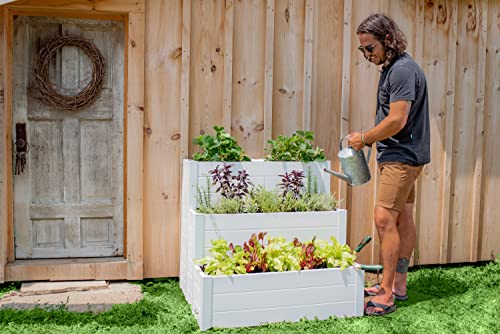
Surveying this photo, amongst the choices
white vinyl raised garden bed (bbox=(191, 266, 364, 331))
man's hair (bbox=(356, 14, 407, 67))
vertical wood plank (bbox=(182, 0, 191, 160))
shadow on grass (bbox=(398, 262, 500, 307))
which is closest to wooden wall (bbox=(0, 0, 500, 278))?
vertical wood plank (bbox=(182, 0, 191, 160))

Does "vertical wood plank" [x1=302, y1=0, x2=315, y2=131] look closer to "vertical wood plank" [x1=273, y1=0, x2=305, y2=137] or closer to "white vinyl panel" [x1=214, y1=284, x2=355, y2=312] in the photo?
"vertical wood plank" [x1=273, y1=0, x2=305, y2=137]

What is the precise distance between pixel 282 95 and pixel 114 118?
1.40 meters

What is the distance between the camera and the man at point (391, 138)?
12.6 feet

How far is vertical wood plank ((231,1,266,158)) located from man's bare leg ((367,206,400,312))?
1250 mm

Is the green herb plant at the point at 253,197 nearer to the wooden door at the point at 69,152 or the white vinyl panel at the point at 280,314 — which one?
the white vinyl panel at the point at 280,314

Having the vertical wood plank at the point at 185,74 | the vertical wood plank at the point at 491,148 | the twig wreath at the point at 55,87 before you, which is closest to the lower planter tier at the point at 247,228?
the vertical wood plank at the point at 185,74

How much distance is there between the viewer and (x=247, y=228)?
403cm

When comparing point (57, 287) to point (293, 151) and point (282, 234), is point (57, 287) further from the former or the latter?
point (293, 151)

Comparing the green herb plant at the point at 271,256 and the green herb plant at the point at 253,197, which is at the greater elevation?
the green herb plant at the point at 253,197

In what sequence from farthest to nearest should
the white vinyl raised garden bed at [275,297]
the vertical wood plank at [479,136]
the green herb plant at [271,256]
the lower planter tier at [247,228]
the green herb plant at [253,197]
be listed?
the vertical wood plank at [479,136], the green herb plant at [253,197], the lower planter tier at [247,228], the green herb plant at [271,256], the white vinyl raised garden bed at [275,297]

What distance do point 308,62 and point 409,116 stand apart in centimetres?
118

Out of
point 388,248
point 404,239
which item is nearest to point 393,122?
point 388,248

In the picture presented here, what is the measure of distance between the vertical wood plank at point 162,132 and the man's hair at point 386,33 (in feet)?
4.81

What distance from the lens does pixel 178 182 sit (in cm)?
459
